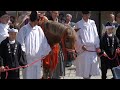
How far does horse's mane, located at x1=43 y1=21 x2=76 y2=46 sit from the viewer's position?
708 centimetres

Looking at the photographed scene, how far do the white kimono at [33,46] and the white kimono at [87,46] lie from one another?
1.01 m

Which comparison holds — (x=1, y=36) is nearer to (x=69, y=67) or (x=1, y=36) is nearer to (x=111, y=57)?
(x=111, y=57)

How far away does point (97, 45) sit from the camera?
303 inches

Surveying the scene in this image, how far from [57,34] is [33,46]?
647 millimetres

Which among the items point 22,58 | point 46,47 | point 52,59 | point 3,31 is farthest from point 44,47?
point 3,31

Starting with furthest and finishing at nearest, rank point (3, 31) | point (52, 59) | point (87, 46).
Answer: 1. point (87, 46)
2. point (3, 31)
3. point (52, 59)

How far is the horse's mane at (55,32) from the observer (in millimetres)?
7078

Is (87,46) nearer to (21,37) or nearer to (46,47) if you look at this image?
(46,47)

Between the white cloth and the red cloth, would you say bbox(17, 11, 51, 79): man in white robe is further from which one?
the white cloth

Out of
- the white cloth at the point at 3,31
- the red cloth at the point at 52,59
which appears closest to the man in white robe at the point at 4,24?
the white cloth at the point at 3,31

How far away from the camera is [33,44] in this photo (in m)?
6.75
